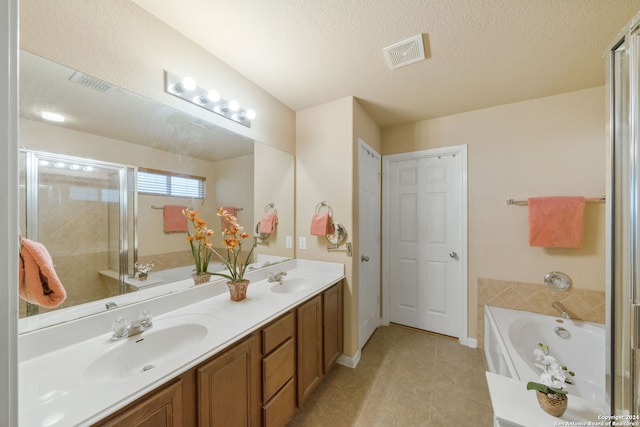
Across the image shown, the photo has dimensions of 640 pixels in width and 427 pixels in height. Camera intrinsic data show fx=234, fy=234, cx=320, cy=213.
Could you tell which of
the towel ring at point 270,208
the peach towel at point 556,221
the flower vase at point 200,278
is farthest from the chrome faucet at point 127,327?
the peach towel at point 556,221

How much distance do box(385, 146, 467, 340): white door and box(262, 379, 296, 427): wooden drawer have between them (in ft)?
5.56

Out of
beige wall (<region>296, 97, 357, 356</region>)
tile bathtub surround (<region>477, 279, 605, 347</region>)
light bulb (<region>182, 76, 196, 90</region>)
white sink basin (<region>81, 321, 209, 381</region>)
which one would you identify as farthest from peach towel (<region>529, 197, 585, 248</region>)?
light bulb (<region>182, 76, 196, 90</region>)

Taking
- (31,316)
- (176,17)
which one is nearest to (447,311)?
(31,316)

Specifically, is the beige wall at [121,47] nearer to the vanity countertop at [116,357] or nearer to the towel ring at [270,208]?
the towel ring at [270,208]

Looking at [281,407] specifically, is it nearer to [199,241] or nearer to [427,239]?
[199,241]

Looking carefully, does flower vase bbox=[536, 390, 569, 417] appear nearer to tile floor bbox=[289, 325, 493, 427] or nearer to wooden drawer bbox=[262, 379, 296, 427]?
tile floor bbox=[289, 325, 493, 427]

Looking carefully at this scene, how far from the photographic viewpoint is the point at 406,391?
174 centimetres

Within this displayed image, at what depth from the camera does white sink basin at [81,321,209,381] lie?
89 cm

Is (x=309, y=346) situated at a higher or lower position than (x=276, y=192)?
lower

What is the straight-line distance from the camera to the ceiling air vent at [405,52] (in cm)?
140

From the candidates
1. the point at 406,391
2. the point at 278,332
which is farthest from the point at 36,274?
the point at 406,391

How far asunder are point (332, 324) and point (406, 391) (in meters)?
0.71

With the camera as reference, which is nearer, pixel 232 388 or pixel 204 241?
pixel 232 388

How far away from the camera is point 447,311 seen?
247 centimetres
